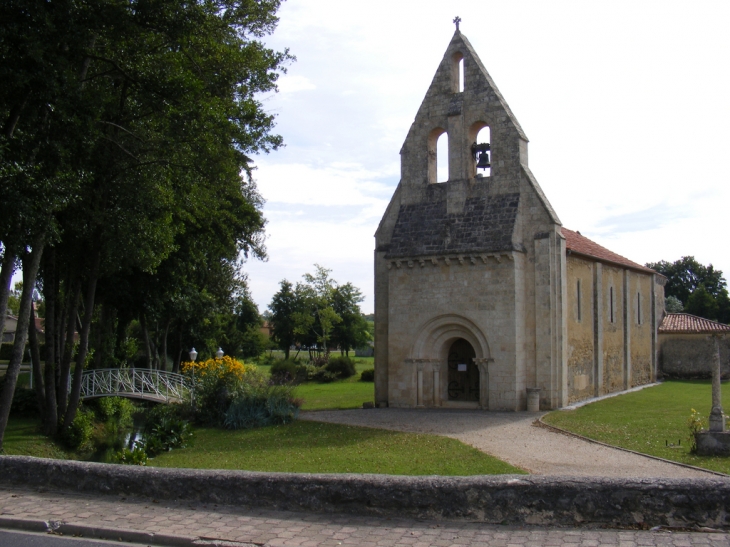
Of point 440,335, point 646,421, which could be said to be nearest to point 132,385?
point 440,335

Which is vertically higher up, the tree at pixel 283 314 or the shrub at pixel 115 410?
the tree at pixel 283 314

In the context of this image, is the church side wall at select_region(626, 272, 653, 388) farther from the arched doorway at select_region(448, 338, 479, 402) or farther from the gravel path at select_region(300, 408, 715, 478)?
the gravel path at select_region(300, 408, 715, 478)

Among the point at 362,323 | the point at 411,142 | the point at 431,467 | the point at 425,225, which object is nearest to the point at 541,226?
the point at 425,225

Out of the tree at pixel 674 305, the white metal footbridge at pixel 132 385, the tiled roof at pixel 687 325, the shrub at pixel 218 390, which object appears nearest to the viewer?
the shrub at pixel 218 390

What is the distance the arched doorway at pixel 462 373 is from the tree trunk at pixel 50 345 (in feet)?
44.0

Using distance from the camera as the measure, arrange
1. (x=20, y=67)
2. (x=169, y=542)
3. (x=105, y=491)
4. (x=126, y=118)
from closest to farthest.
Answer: (x=169, y=542) → (x=105, y=491) → (x=20, y=67) → (x=126, y=118)

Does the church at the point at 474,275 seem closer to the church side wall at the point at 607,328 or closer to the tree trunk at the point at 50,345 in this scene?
the church side wall at the point at 607,328

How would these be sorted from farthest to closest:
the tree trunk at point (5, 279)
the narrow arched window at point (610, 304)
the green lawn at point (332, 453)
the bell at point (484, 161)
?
the narrow arched window at point (610, 304)
the bell at point (484, 161)
the tree trunk at point (5, 279)
the green lawn at point (332, 453)

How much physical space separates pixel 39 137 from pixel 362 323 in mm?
49716

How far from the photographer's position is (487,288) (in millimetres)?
22312

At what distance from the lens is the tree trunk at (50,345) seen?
19156 mm

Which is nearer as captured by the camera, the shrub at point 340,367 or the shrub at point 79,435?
the shrub at point 79,435

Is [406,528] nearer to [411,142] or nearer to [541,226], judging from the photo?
[541,226]

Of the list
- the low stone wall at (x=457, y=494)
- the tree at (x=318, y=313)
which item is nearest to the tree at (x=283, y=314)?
the tree at (x=318, y=313)
